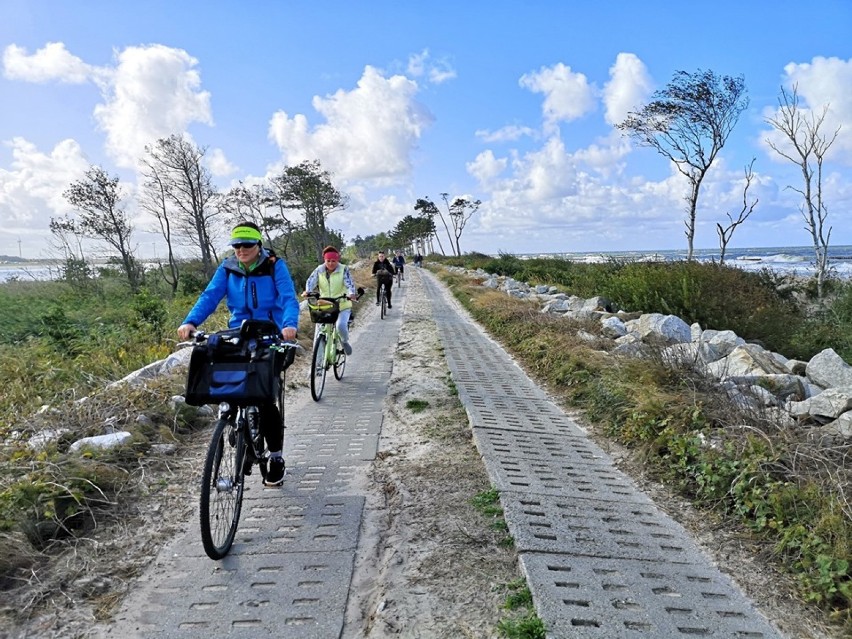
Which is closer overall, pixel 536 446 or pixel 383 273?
pixel 536 446

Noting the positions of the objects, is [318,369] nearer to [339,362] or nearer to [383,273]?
[339,362]

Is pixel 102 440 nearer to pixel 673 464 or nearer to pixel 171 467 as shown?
pixel 171 467

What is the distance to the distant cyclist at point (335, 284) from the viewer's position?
22.6 ft

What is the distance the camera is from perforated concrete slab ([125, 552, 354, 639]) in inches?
90.4

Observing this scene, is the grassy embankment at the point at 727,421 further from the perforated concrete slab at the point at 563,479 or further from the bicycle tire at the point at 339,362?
the bicycle tire at the point at 339,362

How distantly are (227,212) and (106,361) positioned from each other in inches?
983

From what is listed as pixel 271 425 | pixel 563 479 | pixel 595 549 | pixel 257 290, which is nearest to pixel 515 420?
pixel 563 479

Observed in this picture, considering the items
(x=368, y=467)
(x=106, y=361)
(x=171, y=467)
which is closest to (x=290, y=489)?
(x=368, y=467)

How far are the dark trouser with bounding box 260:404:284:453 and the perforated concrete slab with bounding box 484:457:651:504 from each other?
1.57 m

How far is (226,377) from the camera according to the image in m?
2.79

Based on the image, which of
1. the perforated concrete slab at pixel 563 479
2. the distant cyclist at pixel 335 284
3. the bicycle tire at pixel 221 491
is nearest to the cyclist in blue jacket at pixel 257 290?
the bicycle tire at pixel 221 491

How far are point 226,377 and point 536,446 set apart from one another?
287cm

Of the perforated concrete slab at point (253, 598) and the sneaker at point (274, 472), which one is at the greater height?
the sneaker at point (274, 472)

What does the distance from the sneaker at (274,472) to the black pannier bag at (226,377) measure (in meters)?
0.94
